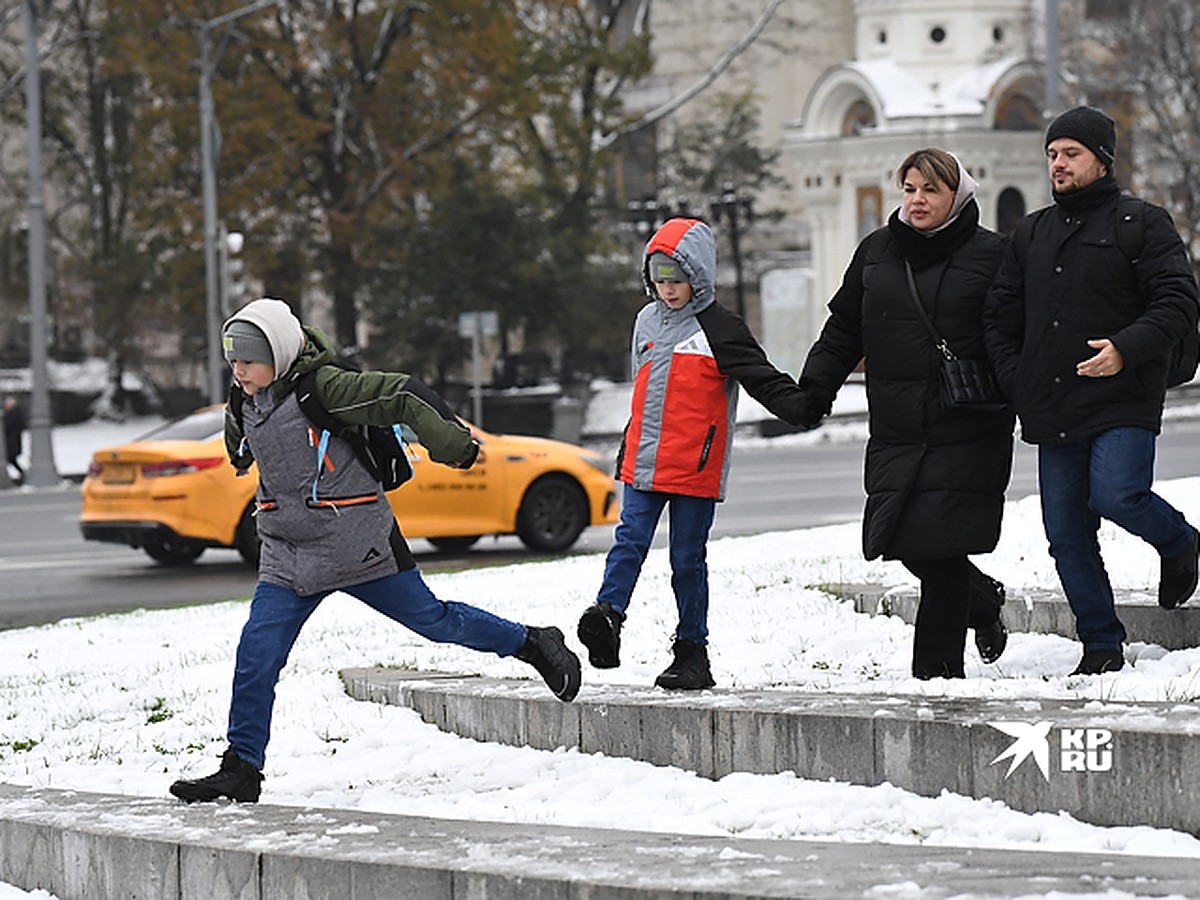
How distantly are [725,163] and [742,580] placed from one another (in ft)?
154

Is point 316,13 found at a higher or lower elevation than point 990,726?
higher

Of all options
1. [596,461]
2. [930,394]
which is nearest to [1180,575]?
[930,394]

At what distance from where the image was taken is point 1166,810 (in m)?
5.86

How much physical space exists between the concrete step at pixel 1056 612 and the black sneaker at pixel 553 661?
1.66 m

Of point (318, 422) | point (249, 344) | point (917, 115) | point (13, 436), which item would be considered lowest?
point (13, 436)

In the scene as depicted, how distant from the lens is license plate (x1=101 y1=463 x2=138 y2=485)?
17656 mm

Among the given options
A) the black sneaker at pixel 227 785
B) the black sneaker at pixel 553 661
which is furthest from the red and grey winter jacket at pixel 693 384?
the black sneaker at pixel 227 785

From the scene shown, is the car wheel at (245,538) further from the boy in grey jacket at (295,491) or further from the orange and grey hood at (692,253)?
the boy in grey jacket at (295,491)

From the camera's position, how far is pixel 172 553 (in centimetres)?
1858

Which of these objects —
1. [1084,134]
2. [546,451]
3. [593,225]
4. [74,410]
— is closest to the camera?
[1084,134]

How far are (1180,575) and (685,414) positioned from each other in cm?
174

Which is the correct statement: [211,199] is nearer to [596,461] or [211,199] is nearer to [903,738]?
[596,461]

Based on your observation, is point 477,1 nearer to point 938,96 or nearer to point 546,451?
point 938,96

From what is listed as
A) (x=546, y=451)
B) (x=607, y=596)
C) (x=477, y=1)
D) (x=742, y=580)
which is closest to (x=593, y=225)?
(x=477, y=1)
